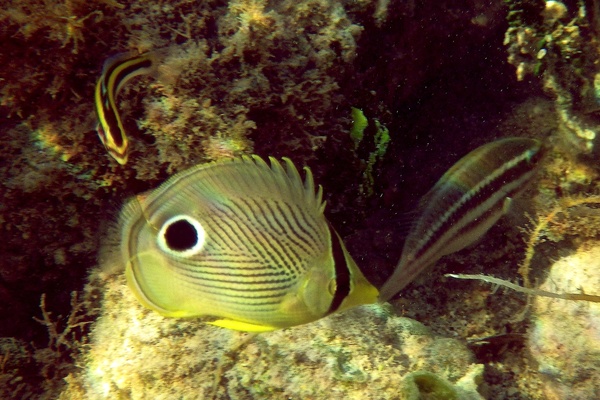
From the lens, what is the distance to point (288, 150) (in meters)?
2.76

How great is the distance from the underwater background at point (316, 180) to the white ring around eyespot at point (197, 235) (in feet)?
0.87

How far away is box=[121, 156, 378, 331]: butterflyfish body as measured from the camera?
1.65 meters

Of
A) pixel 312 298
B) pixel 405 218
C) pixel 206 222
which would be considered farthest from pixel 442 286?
pixel 206 222

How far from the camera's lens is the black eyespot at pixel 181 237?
1683mm

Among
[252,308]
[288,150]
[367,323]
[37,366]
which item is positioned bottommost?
[37,366]

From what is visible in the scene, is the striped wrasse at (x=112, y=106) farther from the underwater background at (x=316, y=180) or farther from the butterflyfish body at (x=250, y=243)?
the butterflyfish body at (x=250, y=243)

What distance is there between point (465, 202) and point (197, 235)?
2063mm

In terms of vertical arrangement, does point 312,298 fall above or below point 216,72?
below

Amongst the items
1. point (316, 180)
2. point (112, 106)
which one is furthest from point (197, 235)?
point (316, 180)

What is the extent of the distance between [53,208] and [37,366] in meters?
1.32

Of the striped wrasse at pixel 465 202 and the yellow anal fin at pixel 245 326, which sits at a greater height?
the striped wrasse at pixel 465 202

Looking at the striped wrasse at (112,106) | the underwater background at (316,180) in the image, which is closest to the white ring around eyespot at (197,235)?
the underwater background at (316,180)

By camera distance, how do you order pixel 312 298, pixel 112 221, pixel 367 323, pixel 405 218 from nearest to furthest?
pixel 312 298 < pixel 112 221 < pixel 367 323 < pixel 405 218

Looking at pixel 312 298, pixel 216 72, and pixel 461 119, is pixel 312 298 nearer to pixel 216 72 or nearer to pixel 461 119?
pixel 216 72
